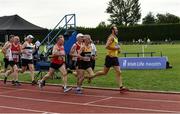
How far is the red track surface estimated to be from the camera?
11.6 m

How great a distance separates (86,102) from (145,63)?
10768 mm

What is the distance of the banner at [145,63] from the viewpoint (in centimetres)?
2307

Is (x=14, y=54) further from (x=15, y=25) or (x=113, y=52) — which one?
(x=15, y=25)

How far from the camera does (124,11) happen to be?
123 metres

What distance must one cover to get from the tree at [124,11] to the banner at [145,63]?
98.2 meters

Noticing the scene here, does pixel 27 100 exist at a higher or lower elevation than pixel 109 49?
lower

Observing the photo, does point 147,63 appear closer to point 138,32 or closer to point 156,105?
point 156,105

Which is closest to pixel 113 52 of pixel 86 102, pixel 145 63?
pixel 86 102

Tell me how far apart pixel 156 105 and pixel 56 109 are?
242 cm

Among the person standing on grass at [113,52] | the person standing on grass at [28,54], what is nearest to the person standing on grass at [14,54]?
the person standing on grass at [28,54]

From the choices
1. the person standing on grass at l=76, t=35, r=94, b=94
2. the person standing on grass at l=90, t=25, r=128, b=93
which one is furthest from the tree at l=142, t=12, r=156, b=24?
the person standing on grass at l=90, t=25, r=128, b=93

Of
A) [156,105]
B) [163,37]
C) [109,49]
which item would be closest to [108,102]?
[156,105]

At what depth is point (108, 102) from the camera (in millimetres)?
12812

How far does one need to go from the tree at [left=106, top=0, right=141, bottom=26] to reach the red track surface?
352 feet
